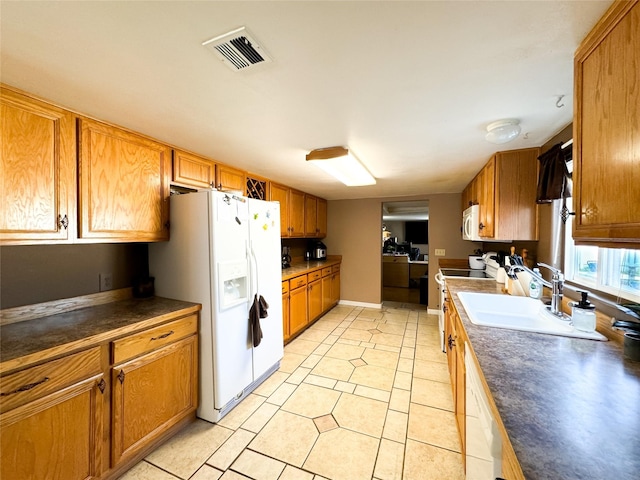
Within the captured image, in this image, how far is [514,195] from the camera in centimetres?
210

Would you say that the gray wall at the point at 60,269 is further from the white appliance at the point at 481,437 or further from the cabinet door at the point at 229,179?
the white appliance at the point at 481,437

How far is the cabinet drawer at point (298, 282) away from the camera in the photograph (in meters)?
3.29

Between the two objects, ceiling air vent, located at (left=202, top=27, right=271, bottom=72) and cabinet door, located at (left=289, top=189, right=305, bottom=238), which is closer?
ceiling air vent, located at (left=202, top=27, right=271, bottom=72)

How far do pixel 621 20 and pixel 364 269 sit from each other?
4.33 meters

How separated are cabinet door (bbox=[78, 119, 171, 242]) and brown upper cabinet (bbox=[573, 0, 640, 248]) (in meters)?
2.49

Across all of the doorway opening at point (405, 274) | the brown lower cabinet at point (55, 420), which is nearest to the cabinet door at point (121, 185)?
the brown lower cabinet at point (55, 420)

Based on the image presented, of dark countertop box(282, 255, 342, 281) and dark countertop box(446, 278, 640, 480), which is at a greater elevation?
dark countertop box(282, 255, 342, 281)

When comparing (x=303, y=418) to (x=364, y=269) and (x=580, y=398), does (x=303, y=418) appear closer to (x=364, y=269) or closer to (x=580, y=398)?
(x=580, y=398)

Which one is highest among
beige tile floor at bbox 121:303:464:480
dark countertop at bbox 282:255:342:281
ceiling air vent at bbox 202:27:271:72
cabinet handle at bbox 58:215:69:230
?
ceiling air vent at bbox 202:27:271:72

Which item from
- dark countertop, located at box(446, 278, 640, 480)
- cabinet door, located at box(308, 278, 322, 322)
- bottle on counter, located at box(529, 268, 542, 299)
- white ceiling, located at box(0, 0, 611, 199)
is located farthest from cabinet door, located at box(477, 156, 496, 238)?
cabinet door, located at box(308, 278, 322, 322)

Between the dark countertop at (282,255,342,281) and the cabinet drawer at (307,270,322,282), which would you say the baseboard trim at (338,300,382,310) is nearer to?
the dark countertop at (282,255,342,281)

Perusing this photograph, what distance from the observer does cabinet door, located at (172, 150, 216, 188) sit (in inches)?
83.7

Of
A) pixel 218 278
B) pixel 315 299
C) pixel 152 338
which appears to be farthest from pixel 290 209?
pixel 152 338

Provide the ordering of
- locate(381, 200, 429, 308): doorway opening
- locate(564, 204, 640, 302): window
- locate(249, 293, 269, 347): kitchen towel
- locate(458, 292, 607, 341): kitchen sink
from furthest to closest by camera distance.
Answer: locate(381, 200, 429, 308): doorway opening
locate(249, 293, 269, 347): kitchen towel
locate(458, 292, 607, 341): kitchen sink
locate(564, 204, 640, 302): window
